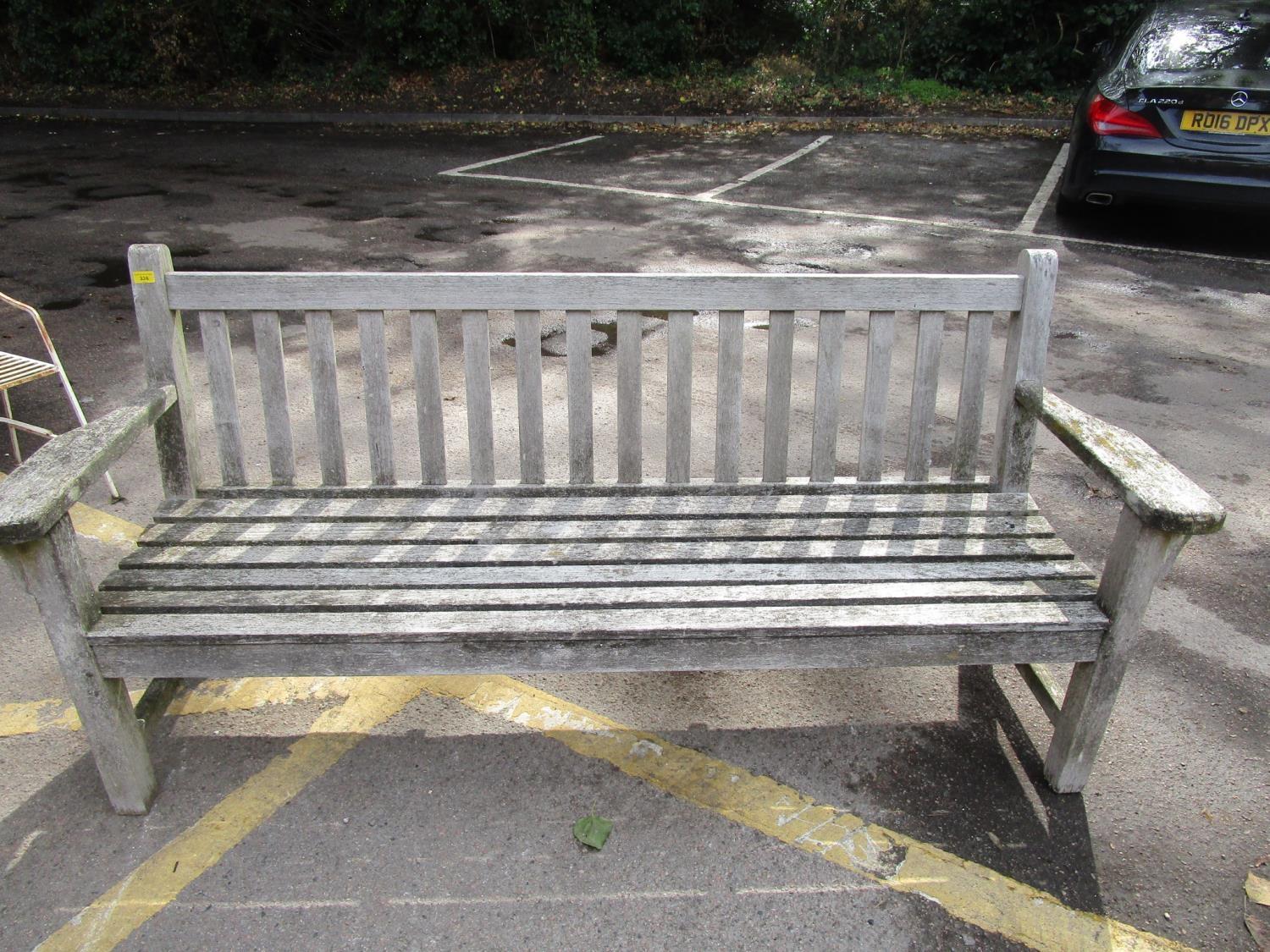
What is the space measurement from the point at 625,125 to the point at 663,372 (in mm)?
9345

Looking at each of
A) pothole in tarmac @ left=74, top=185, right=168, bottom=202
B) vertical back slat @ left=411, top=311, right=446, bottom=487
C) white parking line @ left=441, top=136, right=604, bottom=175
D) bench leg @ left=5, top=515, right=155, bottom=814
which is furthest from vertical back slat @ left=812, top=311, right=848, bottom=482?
pothole in tarmac @ left=74, top=185, right=168, bottom=202

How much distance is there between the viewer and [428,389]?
2.79m

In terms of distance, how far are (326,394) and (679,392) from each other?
100 cm

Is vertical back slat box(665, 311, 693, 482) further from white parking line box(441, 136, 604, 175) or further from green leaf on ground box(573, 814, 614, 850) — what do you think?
white parking line box(441, 136, 604, 175)

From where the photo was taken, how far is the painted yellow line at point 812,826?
7.04ft

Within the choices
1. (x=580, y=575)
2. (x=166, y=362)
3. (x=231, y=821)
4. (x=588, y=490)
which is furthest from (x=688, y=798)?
(x=166, y=362)

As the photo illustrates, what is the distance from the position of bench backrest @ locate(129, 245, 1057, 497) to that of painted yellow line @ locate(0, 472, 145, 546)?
92 centimetres

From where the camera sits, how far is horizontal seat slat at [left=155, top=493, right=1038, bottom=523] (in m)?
2.73

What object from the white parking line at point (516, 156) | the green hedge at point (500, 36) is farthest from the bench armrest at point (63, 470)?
the green hedge at point (500, 36)

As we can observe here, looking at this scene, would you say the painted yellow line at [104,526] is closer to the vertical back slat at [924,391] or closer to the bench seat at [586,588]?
the bench seat at [586,588]

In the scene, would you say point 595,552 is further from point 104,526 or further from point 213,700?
point 104,526

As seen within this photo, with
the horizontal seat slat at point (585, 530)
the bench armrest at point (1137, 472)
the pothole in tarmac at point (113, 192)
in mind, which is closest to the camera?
the bench armrest at point (1137, 472)

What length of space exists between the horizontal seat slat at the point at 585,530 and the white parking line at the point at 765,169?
6769mm

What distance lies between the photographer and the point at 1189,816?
2443 mm
